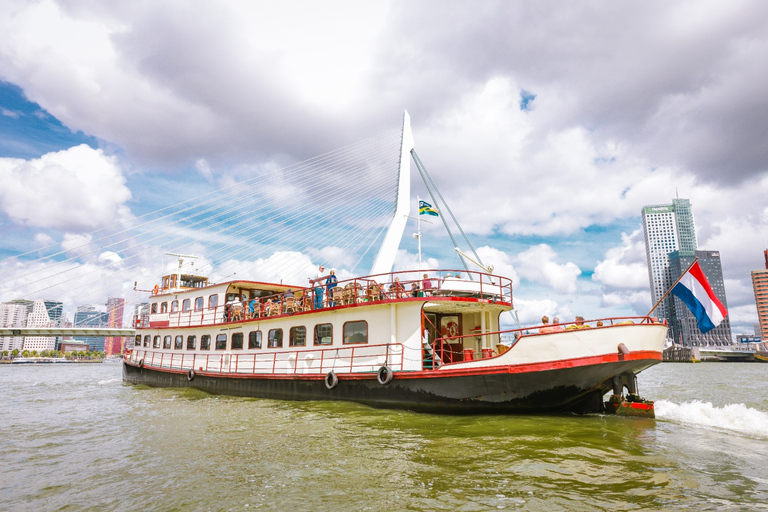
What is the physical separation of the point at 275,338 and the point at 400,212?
41.4ft

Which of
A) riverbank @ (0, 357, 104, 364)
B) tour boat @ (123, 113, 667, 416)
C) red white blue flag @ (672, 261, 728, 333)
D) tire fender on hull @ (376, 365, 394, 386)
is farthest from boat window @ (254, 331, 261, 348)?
riverbank @ (0, 357, 104, 364)

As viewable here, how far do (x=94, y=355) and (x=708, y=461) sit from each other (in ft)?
640

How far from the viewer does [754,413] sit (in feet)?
37.6

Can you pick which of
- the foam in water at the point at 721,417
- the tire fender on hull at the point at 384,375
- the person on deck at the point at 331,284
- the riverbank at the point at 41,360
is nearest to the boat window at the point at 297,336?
the person on deck at the point at 331,284

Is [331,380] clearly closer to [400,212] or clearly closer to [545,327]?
[545,327]

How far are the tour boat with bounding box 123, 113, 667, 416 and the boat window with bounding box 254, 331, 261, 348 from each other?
40mm

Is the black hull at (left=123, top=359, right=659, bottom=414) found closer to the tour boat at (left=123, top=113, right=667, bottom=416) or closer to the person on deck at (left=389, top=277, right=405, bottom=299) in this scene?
the tour boat at (left=123, top=113, right=667, bottom=416)

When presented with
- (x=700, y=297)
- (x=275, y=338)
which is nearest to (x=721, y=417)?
(x=700, y=297)

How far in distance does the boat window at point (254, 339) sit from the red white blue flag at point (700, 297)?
1416 centimetres

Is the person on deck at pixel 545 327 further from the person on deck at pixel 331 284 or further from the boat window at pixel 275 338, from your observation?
the boat window at pixel 275 338

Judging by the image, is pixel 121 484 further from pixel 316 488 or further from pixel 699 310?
pixel 699 310

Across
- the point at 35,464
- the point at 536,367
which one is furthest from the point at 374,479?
the point at 35,464

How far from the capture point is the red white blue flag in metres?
11.5

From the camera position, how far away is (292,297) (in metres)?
16.9
